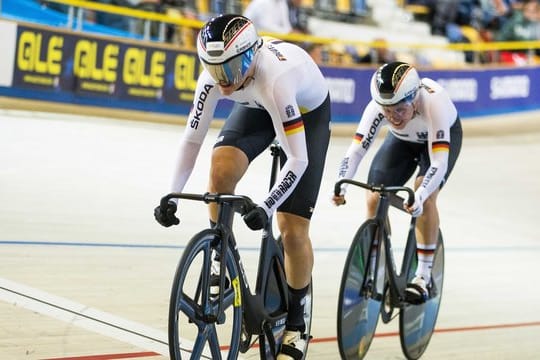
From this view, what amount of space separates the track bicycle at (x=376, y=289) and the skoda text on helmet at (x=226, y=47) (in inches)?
39.3

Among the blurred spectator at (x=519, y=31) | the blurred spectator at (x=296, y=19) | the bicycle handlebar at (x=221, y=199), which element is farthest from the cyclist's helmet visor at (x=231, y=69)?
the blurred spectator at (x=519, y=31)

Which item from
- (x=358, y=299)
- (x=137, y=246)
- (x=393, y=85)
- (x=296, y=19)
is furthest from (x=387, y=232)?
(x=296, y=19)

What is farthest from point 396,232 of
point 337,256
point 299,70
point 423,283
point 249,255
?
point 299,70

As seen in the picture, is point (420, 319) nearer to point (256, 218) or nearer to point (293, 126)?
point (293, 126)

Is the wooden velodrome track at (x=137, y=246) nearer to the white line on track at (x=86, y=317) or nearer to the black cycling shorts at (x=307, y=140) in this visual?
the white line on track at (x=86, y=317)

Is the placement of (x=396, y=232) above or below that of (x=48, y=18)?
below

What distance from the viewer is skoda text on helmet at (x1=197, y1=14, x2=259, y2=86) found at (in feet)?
10.3

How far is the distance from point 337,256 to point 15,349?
3.05 metres

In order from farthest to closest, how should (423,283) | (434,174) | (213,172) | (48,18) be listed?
(48,18)
(423,283)
(434,174)
(213,172)

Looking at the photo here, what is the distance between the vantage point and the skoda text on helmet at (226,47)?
3.13m

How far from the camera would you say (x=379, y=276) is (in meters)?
4.33

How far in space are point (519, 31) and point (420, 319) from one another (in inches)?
465

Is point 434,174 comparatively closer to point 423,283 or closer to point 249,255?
point 423,283

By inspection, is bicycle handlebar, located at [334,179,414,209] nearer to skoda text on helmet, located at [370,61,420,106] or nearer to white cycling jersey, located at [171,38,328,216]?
skoda text on helmet, located at [370,61,420,106]
